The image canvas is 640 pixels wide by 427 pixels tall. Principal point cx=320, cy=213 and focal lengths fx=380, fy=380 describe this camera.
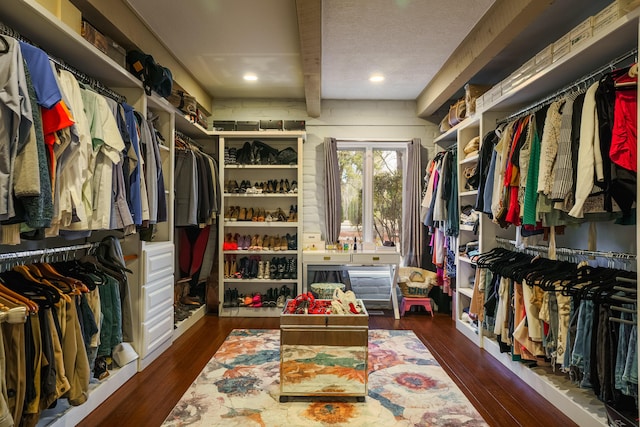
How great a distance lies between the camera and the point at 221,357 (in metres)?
3.05

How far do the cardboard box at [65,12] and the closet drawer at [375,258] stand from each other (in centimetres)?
318

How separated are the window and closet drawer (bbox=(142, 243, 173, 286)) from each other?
7.61 ft

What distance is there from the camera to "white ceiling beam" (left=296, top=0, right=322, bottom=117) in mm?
2309

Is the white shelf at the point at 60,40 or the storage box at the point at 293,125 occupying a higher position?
the storage box at the point at 293,125

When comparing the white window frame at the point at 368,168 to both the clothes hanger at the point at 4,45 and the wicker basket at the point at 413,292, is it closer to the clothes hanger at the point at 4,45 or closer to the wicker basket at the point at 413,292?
the wicker basket at the point at 413,292

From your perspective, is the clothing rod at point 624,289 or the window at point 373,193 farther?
the window at point 373,193

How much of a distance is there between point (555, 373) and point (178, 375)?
257 centimetres

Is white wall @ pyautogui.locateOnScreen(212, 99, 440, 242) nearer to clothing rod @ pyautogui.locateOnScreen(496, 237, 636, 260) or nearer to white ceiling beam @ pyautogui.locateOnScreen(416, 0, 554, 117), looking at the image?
white ceiling beam @ pyautogui.locateOnScreen(416, 0, 554, 117)

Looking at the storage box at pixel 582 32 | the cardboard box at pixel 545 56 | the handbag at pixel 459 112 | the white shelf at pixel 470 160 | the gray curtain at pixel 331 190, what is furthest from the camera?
the gray curtain at pixel 331 190

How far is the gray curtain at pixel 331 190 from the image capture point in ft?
15.4

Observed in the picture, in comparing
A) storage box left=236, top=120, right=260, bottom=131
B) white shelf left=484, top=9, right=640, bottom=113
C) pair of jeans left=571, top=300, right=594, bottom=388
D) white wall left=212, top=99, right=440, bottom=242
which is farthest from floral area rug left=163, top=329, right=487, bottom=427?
storage box left=236, top=120, right=260, bottom=131

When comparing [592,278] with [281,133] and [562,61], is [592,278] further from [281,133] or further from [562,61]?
[281,133]

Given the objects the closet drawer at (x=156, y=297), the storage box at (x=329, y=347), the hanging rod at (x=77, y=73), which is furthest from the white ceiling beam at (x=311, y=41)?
the closet drawer at (x=156, y=297)

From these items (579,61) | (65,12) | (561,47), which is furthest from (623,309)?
(65,12)
